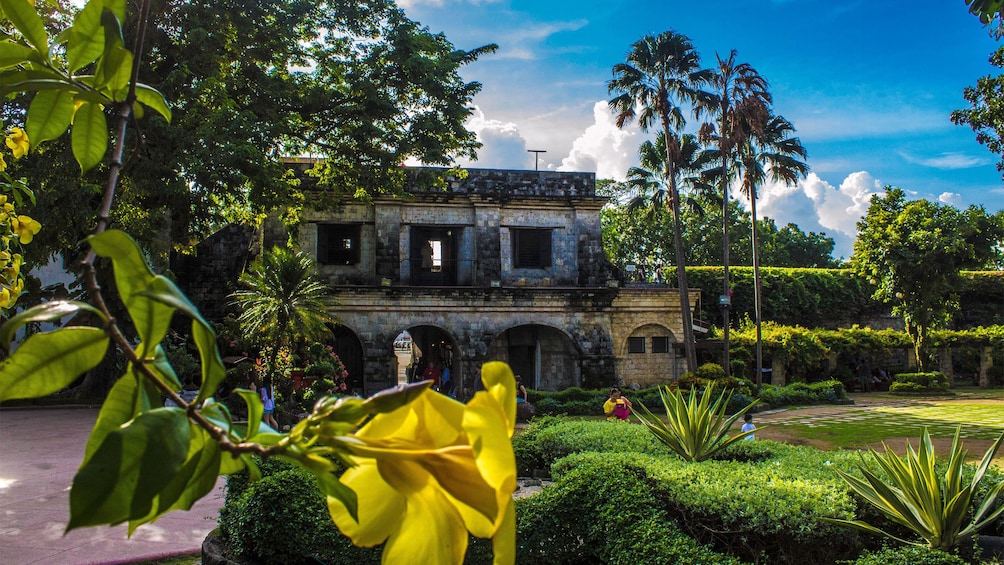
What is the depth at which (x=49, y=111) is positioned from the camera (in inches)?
32.4

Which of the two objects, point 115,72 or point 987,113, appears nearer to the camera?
point 115,72

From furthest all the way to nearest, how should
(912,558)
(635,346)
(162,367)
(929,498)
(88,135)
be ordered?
(635,346), (929,498), (912,558), (88,135), (162,367)

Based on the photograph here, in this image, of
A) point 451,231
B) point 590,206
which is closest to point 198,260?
point 451,231

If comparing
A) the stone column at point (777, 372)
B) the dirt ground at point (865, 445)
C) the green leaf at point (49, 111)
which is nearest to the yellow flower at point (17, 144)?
the green leaf at point (49, 111)

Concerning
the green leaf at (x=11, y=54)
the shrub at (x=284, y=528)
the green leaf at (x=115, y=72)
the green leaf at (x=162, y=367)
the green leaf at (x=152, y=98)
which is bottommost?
the shrub at (x=284, y=528)

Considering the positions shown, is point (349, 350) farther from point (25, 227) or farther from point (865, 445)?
point (25, 227)

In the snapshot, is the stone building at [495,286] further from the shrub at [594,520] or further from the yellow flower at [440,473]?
the yellow flower at [440,473]

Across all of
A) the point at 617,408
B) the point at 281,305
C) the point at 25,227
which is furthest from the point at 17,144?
the point at 281,305

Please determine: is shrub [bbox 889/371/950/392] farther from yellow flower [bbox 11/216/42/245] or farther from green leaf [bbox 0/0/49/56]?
green leaf [bbox 0/0/49/56]

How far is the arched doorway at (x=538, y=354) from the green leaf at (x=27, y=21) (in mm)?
19619

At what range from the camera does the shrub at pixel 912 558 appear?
4.39m

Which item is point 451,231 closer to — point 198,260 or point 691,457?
point 198,260

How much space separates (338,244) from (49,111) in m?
19.6

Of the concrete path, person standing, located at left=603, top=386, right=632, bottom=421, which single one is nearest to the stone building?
person standing, located at left=603, top=386, right=632, bottom=421
